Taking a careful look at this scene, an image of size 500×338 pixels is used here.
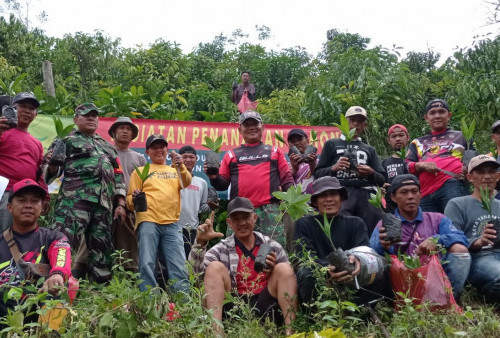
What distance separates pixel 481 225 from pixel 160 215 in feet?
8.91

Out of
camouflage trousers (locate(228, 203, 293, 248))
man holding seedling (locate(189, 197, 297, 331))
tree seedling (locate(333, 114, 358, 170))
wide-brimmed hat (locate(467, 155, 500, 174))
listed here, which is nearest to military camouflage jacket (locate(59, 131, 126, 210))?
man holding seedling (locate(189, 197, 297, 331))

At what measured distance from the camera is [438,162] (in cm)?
572

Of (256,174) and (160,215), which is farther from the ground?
(256,174)

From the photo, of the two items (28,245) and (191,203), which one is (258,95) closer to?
(191,203)

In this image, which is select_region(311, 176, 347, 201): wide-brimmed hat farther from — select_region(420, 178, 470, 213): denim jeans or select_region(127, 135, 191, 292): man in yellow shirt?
select_region(420, 178, 470, 213): denim jeans

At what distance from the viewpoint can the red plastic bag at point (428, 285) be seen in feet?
13.1

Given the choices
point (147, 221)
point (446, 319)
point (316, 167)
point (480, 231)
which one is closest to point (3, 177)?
point (147, 221)

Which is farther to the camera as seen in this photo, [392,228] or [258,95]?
[258,95]

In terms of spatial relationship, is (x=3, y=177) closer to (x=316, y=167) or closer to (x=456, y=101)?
(x=316, y=167)

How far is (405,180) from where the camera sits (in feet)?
15.2

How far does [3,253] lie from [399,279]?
8.90ft

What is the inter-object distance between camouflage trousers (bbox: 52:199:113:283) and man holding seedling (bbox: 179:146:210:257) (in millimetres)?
802

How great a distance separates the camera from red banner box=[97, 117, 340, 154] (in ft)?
26.4

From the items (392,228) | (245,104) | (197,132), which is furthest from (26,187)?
(245,104)
